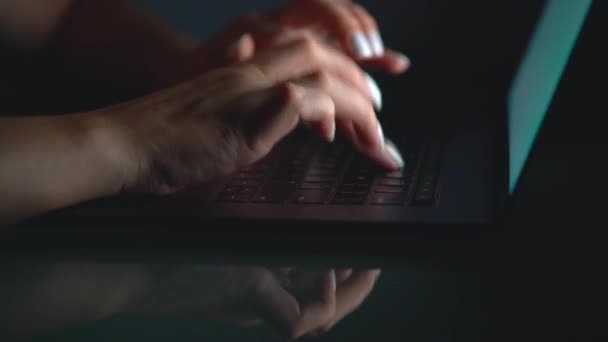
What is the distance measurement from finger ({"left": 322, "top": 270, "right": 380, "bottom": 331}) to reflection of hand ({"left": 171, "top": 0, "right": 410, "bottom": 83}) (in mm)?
383

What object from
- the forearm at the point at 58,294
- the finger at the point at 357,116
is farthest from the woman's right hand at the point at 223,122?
the forearm at the point at 58,294

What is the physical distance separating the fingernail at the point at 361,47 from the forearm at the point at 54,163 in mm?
337

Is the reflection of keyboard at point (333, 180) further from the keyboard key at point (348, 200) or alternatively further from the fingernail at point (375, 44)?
the fingernail at point (375, 44)

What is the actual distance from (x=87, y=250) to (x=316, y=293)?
0.19m

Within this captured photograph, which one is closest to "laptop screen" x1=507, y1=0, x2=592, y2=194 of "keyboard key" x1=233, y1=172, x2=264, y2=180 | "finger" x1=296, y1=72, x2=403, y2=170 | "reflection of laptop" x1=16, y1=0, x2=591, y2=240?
"reflection of laptop" x1=16, y1=0, x2=591, y2=240

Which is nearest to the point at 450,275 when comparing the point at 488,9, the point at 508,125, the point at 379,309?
the point at 379,309

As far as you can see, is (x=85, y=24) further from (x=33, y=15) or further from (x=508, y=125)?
(x=508, y=125)

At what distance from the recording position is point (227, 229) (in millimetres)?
592

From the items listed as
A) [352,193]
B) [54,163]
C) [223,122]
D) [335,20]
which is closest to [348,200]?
[352,193]

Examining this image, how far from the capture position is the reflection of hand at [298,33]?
88cm

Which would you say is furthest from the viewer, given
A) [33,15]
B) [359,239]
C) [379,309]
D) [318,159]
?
[33,15]

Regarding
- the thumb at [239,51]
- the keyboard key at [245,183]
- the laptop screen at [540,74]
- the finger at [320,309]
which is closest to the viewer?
the finger at [320,309]

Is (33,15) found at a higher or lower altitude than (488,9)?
higher

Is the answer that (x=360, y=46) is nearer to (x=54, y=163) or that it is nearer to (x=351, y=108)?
(x=351, y=108)
